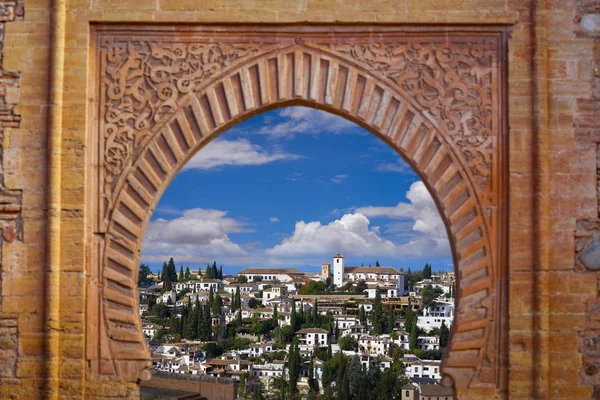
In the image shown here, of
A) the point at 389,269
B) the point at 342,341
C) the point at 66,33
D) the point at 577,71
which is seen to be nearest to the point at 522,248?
the point at 577,71

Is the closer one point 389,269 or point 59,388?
point 59,388

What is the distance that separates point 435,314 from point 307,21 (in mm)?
45151

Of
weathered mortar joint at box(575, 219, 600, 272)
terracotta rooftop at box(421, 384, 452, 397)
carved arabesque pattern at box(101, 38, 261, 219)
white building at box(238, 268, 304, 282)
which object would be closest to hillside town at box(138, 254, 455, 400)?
terracotta rooftop at box(421, 384, 452, 397)

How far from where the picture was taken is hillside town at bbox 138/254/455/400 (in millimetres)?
35531

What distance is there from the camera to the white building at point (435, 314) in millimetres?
46850

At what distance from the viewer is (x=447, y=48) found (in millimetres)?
4699

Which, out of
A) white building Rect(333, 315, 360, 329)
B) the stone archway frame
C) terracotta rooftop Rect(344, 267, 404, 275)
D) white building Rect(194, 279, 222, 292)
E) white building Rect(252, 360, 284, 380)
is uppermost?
the stone archway frame

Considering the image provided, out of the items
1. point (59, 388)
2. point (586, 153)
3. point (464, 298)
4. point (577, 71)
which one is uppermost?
point (577, 71)

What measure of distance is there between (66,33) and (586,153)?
140 inches

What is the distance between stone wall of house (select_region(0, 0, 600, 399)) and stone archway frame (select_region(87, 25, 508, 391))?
0.30ft

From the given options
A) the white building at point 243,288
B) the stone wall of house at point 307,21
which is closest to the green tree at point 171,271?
the white building at point 243,288

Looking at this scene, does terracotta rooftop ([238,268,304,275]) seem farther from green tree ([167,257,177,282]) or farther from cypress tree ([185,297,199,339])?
cypress tree ([185,297,199,339])

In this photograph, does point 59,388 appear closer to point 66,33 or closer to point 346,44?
point 66,33

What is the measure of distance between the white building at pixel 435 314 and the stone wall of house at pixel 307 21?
141 feet
